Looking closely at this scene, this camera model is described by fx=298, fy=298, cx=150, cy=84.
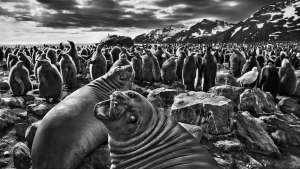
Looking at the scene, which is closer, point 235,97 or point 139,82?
point 235,97

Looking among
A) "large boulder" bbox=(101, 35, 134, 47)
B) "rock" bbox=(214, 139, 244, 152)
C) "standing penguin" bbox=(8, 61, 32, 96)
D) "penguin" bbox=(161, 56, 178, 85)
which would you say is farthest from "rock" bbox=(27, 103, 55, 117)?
"large boulder" bbox=(101, 35, 134, 47)

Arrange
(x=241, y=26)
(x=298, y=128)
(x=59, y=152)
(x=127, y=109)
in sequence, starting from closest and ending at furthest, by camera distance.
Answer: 1. (x=127, y=109)
2. (x=59, y=152)
3. (x=298, y=128)
4. (x=241, y=26)

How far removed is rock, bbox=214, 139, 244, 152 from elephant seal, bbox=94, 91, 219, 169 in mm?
3037

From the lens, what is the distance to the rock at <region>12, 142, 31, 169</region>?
5301mm

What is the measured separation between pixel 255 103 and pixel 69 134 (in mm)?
6031

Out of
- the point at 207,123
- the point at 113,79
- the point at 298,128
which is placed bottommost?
the point at 298,128

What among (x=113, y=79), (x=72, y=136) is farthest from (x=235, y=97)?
(x=72, y=136)

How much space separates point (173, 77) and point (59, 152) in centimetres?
1080

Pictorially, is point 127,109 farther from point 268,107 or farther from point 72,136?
point 268,107

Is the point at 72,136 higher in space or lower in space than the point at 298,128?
higher

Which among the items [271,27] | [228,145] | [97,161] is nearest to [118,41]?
[228,145]

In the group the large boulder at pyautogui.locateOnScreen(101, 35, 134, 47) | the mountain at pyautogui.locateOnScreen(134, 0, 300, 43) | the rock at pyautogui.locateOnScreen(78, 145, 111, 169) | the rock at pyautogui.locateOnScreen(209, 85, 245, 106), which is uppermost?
the mountain at pyautogui.locateOnScreen(134, 0, 300, 43)

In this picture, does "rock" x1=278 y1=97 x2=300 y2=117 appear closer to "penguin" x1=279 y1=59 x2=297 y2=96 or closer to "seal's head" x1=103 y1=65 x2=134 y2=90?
"penguin" x1=279 y1=59 x2=297 y2=96

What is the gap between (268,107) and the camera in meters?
9.29
